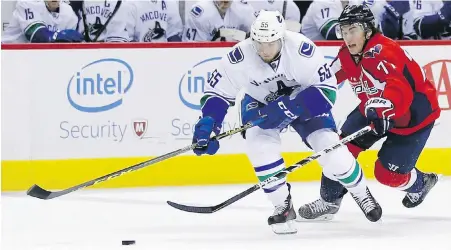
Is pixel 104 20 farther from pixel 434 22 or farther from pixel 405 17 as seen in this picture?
pixel 434 22

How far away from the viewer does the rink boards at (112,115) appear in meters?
5.93

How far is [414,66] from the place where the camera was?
15.5 feet

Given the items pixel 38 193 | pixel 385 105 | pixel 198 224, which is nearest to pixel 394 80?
pixel 385 105

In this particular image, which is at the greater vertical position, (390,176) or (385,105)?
(385,105)

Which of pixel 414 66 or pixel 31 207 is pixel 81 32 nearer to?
pixel 31 207

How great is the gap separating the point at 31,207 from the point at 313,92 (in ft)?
5.62

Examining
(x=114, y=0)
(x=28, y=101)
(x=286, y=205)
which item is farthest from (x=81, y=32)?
(x=286, y=205)

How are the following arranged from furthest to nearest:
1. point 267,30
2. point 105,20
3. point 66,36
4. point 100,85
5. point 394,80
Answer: point 105,20 → point 66,36 → point 100,85 → point 394,80 → point 267,30

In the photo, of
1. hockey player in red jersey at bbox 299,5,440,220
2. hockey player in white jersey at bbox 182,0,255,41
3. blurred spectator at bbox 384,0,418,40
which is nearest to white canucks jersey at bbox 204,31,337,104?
hockey player in red jersey at bbox 299,5,440,220

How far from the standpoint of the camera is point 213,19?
659cm

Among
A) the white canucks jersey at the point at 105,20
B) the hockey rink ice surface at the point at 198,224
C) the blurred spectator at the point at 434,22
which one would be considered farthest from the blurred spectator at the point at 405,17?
the white canucks jersey at the point at 105,20

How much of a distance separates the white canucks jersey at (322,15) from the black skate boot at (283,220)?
2.23 meters

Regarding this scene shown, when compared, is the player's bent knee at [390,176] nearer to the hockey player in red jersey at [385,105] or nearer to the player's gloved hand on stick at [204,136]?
the hockey player in red jersey at [385,105]

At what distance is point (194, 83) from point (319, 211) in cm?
143
